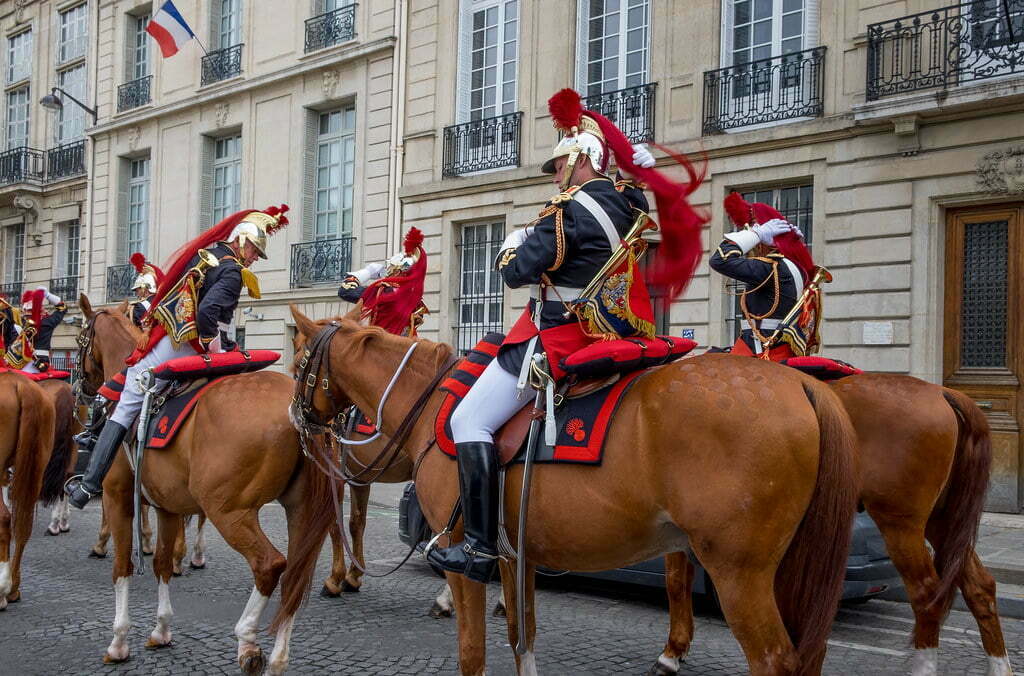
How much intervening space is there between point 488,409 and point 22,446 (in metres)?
4.79

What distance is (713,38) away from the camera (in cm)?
1373

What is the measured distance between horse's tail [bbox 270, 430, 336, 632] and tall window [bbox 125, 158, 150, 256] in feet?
64.5

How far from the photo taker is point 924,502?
5.25 meters

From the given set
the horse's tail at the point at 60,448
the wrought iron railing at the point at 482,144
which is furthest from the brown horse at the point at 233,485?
the wrought iron railing at the point at 482,144

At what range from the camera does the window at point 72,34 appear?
25891mm

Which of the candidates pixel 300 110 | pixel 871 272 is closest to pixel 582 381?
pixel 871 272

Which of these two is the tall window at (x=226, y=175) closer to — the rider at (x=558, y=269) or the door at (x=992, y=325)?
the door at (x=992, y=325)

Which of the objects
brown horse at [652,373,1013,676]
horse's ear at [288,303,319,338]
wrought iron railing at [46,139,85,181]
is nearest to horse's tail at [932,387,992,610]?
brown horse at [652,373,1013,676]

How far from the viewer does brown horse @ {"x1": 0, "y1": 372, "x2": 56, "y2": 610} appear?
6992mm

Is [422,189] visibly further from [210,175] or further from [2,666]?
[2,666]

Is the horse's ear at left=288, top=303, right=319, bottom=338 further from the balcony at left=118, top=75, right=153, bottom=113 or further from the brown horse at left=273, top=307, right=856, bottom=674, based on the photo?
the balcony at left=118, top=75, right=153, bottom=113

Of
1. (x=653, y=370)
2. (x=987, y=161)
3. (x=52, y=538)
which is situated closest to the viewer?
(x=653, y=370)

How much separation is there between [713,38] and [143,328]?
9.98 meters

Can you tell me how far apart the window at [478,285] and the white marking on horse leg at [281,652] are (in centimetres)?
1104
